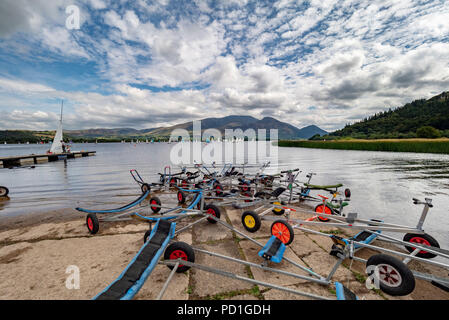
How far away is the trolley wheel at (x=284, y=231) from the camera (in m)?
4.63

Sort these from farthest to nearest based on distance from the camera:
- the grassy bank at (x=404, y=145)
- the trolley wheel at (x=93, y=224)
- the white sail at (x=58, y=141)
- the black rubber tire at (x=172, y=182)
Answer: the white sail at (x=58, y=141) → the grassy bank at (x=404, y=145) → the black rubber tire at (x=172, y=182) → the trolley wheel at (x=93, y=224)

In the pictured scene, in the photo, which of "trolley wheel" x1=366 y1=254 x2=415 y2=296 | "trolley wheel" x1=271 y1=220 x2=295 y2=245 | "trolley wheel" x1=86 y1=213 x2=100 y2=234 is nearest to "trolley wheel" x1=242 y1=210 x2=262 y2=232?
"trolley wheel" x1=271 y1=220 x2=295 y2=245

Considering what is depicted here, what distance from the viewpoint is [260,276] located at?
358cm

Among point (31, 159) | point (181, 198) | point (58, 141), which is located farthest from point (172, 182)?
point (58, 141)

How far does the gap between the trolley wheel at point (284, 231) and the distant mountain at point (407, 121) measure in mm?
121599

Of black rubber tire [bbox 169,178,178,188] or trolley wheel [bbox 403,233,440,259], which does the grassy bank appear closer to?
trolley wheel [bbox 403,233,440,259]

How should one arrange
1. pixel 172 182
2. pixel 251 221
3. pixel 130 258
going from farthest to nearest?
pixel 172 182
pixel 251 221
pixel 130 258

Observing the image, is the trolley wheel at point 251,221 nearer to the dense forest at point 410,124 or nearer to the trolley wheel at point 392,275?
the trolley wheel at point 392,275

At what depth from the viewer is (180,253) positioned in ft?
12.0

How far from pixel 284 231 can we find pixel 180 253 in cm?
279

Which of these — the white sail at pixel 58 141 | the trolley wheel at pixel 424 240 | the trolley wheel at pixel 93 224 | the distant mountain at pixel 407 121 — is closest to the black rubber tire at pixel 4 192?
the trolley wheel at pixel 93 224

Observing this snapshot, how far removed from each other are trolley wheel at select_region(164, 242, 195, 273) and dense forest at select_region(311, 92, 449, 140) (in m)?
118

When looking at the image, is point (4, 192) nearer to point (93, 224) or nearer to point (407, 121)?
point (93, 224)
